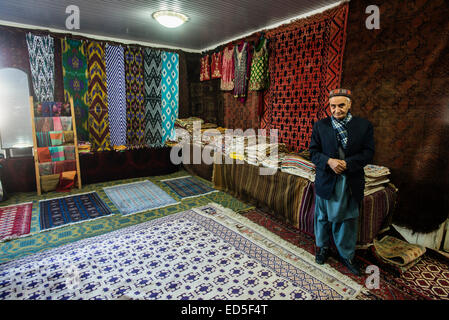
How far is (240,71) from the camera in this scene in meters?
4.49

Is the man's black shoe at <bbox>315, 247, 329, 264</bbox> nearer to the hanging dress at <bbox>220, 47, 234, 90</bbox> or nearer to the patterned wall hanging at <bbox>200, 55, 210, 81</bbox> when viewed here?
the hanging dress at <bbox>220, 47, 234, 90</bbox>

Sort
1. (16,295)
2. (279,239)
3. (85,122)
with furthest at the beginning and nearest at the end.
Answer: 1. (85,122)
2. (279,239)
3. (16,295)

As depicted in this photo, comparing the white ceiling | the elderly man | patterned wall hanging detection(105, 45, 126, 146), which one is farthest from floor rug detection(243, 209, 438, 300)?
patterned wall hanging detection(105, 45, 126, 146)

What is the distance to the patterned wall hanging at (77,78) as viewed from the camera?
455 centimetres

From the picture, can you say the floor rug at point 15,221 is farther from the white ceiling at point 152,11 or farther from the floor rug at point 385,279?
the floor rug at point 385,279

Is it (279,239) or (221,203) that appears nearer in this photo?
(279,239)

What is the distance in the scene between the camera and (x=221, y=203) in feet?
12.5

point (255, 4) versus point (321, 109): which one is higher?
point (255, 4)

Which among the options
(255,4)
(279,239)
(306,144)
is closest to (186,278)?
(279,239)

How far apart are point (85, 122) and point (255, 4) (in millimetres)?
3725

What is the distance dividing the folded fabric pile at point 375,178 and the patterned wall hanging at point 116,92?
456 cm

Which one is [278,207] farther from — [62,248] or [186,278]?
[62,248]

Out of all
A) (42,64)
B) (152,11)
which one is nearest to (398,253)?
(152,11)

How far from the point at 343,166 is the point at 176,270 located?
168 cm
